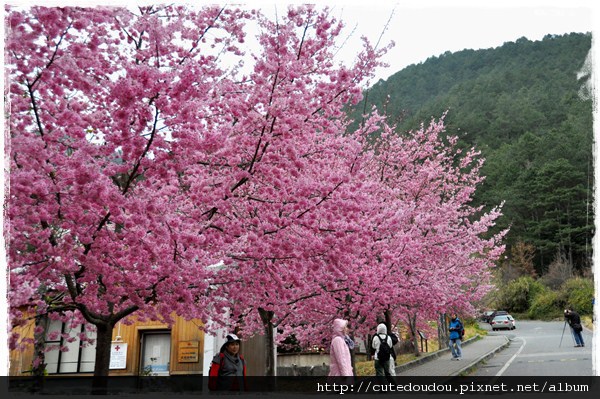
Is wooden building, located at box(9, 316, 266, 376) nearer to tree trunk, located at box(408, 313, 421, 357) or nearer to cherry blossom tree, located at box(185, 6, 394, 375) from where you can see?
tree trunk, located at box(408, 313, 421, 357)

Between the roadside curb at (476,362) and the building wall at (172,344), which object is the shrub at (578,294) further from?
the building wall at (172,344)

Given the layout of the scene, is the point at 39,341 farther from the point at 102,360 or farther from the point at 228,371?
the point at 228,371

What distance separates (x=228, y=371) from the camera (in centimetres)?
578

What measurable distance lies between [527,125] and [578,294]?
91.9ft

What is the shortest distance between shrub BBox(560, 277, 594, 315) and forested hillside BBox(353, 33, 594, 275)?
2.13 m

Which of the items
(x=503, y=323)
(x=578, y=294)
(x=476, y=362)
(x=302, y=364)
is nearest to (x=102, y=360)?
(x=302, y=364)

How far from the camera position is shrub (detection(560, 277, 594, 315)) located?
34188 mm

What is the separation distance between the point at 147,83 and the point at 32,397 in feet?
12.5

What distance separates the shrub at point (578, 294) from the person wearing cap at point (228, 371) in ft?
113

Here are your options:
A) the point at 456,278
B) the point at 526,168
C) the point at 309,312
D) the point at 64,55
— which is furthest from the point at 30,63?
the point at 526,168

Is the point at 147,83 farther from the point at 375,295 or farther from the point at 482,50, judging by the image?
the point at 482,50

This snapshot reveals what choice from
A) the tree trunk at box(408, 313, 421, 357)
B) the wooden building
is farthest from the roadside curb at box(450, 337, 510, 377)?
the wooden building

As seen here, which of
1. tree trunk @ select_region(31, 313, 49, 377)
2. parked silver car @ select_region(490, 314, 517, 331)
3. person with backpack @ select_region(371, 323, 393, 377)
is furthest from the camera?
parked silver car @ select_region(490, 314, 517, 331)

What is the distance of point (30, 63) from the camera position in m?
4.76
